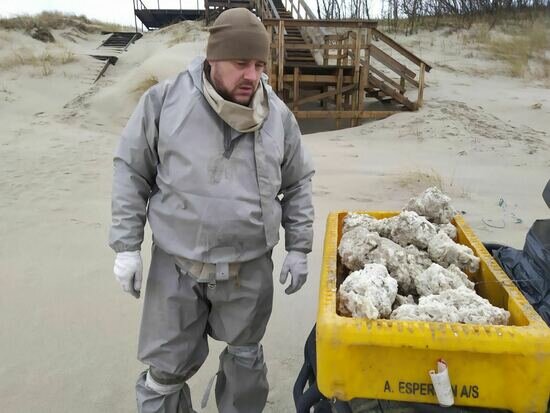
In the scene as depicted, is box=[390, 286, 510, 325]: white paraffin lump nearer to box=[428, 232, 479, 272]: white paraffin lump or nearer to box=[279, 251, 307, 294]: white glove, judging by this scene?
box=[428, 232, 479, 272]: white paraffin lump

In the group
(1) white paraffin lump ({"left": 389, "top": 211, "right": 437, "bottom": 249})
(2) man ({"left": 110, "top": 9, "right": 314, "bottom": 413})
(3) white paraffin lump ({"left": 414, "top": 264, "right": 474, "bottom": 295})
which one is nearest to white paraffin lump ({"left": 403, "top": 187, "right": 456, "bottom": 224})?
(1) white paraffin lump ({"left": 389, "top": 211, "right": 437, "bottom": 249})

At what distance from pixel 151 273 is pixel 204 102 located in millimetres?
701

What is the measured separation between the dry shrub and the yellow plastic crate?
11.1 metres

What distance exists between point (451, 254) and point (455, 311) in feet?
1.65

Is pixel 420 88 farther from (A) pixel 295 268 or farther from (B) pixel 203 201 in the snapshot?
(B) pixel 203 201

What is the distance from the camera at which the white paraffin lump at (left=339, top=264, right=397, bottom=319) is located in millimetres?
1613

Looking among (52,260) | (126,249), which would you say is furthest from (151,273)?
(52,260)

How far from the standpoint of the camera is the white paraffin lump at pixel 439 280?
1854mm

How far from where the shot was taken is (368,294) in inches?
65.8

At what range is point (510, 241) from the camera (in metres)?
4.40

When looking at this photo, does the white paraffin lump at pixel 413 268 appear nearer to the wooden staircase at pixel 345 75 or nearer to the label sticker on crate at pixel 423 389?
the label sticker on crate at pixel 423 389

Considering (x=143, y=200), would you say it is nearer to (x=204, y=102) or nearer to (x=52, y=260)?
(x=204, y=102)

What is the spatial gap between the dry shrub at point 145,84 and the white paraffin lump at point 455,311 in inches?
434

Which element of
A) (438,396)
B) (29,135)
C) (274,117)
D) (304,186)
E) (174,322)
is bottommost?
(29,135)
